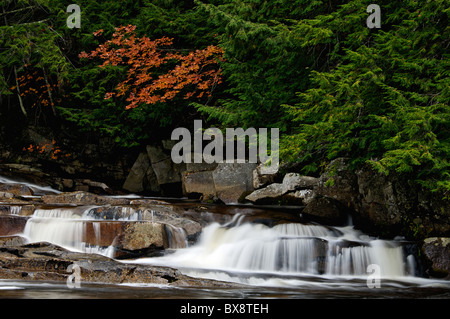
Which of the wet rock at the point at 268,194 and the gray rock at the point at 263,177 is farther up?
the gray rock at the point at 263,177

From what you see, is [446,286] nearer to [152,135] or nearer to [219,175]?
[219,175]

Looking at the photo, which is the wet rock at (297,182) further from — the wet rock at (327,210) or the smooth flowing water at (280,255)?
the smooth flowing water at (280,255)

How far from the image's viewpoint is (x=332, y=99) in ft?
21.3

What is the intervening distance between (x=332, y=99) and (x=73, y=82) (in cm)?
1041

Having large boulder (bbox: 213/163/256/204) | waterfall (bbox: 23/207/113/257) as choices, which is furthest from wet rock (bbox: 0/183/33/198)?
large boulder (bbox: 213/163/256/204)

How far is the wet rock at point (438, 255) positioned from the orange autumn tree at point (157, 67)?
7.09 m

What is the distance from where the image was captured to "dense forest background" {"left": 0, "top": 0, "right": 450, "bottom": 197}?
6277mm

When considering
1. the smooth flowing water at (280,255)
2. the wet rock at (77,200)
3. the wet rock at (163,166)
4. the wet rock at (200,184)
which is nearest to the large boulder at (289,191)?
the smooth flowing water at (280,255)

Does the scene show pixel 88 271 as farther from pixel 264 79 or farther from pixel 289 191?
pixel 264 79

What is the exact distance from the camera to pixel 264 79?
32.0 feet

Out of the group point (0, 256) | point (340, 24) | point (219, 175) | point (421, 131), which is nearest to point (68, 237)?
point (0, 256)

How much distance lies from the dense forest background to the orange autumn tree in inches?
2.8

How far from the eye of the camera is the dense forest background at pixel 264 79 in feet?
20.6

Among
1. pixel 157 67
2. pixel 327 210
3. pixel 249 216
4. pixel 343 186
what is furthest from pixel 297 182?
pixel 157 67
